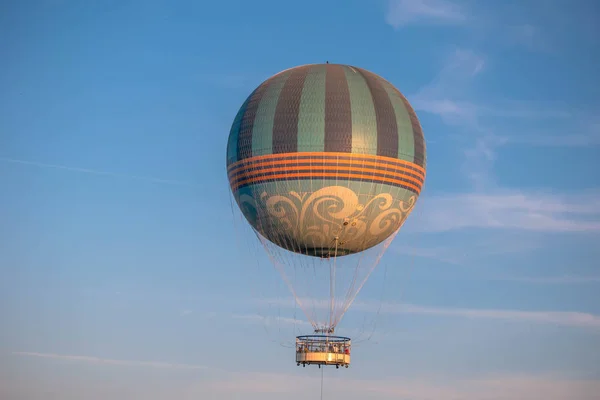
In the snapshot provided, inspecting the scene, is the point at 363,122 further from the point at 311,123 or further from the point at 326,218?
the point at 326,218

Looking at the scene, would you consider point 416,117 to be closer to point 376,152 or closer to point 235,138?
point 376,152

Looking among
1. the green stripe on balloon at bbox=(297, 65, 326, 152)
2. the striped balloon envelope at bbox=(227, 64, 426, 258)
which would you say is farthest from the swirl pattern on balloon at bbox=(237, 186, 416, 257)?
the green stripe on balloon at bbox=(297, 65, 326, 152)

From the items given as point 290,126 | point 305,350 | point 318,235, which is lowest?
point 305,350

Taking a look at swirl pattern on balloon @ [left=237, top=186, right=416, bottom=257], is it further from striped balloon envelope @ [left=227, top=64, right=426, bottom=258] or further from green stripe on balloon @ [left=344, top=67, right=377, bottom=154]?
green stripe on balloon @ [left=344, top=67, right=377, bottom=154]

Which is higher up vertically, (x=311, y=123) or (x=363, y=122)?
(x=363, y=122)

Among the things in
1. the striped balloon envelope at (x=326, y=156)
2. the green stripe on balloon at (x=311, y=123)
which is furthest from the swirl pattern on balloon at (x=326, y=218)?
the green stripe on balloon at (x=311, y=123)

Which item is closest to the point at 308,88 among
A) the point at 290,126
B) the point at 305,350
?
the point at 290,126

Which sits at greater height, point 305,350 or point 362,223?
point 362,223

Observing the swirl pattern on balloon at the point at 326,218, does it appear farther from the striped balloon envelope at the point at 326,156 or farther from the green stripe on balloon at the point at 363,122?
the green stripe on balloon at the point at 363,122

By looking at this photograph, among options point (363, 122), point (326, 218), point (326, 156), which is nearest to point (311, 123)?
point (326, 156)
